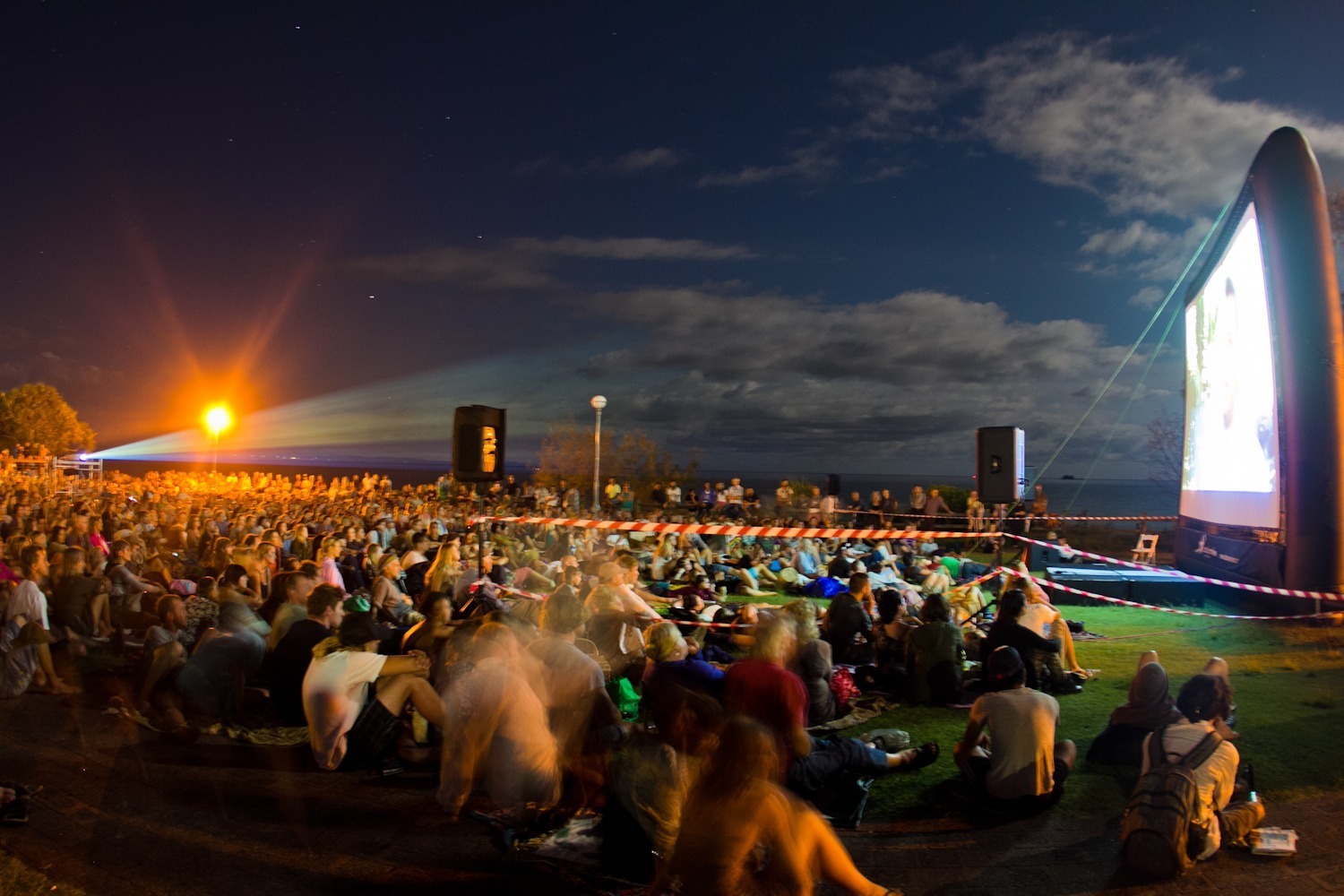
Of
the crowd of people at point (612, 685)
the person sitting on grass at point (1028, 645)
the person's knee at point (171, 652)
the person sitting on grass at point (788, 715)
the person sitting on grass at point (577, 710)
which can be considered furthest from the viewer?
the person sitting on grass at point (1028, 645)

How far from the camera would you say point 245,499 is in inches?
747

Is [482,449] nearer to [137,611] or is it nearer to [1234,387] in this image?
[137,611]

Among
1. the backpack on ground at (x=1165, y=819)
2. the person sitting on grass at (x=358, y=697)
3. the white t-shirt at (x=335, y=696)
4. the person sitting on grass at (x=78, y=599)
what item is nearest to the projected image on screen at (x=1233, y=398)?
the backpack on ground at (x=1165, y=819)

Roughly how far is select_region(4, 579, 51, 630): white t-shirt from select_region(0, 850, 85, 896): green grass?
3.42 metres

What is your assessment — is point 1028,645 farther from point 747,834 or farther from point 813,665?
point 747,834

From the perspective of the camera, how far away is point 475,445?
9680 millimetres

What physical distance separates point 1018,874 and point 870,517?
16.1 meters

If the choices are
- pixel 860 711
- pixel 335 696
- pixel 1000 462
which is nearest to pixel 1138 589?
pixel 1000 462

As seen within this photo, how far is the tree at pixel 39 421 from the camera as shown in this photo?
49.2 metres

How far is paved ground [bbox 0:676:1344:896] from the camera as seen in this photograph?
11.7ft

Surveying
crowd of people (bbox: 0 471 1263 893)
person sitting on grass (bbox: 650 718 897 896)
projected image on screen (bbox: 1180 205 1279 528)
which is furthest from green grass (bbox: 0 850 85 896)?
projected image on screen (bbox: 1180 205 1279 528)

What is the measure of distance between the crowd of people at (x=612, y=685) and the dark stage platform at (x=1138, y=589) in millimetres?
2993

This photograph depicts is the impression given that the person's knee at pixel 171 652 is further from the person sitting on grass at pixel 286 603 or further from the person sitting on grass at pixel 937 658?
the person sitting on grass at pixel 937 658

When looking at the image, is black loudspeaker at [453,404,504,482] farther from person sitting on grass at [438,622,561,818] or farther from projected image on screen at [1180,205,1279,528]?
projected image on screen at [1180,205,1279,528]
